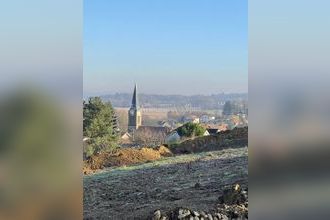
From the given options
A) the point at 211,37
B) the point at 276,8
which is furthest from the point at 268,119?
the point at 211,37

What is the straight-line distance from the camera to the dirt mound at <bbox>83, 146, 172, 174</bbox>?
289 centimetres

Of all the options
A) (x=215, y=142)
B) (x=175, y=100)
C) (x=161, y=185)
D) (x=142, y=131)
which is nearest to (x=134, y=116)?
(x=142, y=131)

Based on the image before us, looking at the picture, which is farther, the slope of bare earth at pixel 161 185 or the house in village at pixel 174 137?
the house in village at pixel 174 137

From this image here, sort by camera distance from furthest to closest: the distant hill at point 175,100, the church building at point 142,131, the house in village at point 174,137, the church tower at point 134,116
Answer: the house in village at point 174,137 → the church building at point 142,131 → the church tower at point 134,116 → the distant hill at point 175,100

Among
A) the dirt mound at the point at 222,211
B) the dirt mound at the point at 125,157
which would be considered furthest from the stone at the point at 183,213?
the dirt mound at the point at 125,157

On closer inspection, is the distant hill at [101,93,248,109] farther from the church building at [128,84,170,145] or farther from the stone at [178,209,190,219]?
the stone at [178,209,190,219]

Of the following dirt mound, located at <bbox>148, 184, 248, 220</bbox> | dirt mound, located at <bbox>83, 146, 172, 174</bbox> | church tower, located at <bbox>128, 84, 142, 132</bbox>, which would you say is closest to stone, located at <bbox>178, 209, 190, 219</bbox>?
dirt mound, located at <bbox>148, 184, 248, 220</bbox>

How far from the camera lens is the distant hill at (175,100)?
8.85 ft

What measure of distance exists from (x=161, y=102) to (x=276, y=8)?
942 mm

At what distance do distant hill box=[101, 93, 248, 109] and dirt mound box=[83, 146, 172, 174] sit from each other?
1.18 ft

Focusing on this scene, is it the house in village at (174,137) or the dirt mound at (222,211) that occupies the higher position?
the house in village at (174,137)

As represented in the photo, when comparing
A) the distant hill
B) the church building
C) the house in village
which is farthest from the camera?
the house in village

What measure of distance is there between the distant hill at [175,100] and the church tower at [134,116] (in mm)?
37

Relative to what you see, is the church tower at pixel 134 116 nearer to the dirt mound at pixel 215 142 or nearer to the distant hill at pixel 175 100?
the distant hill at pixel 175 100
